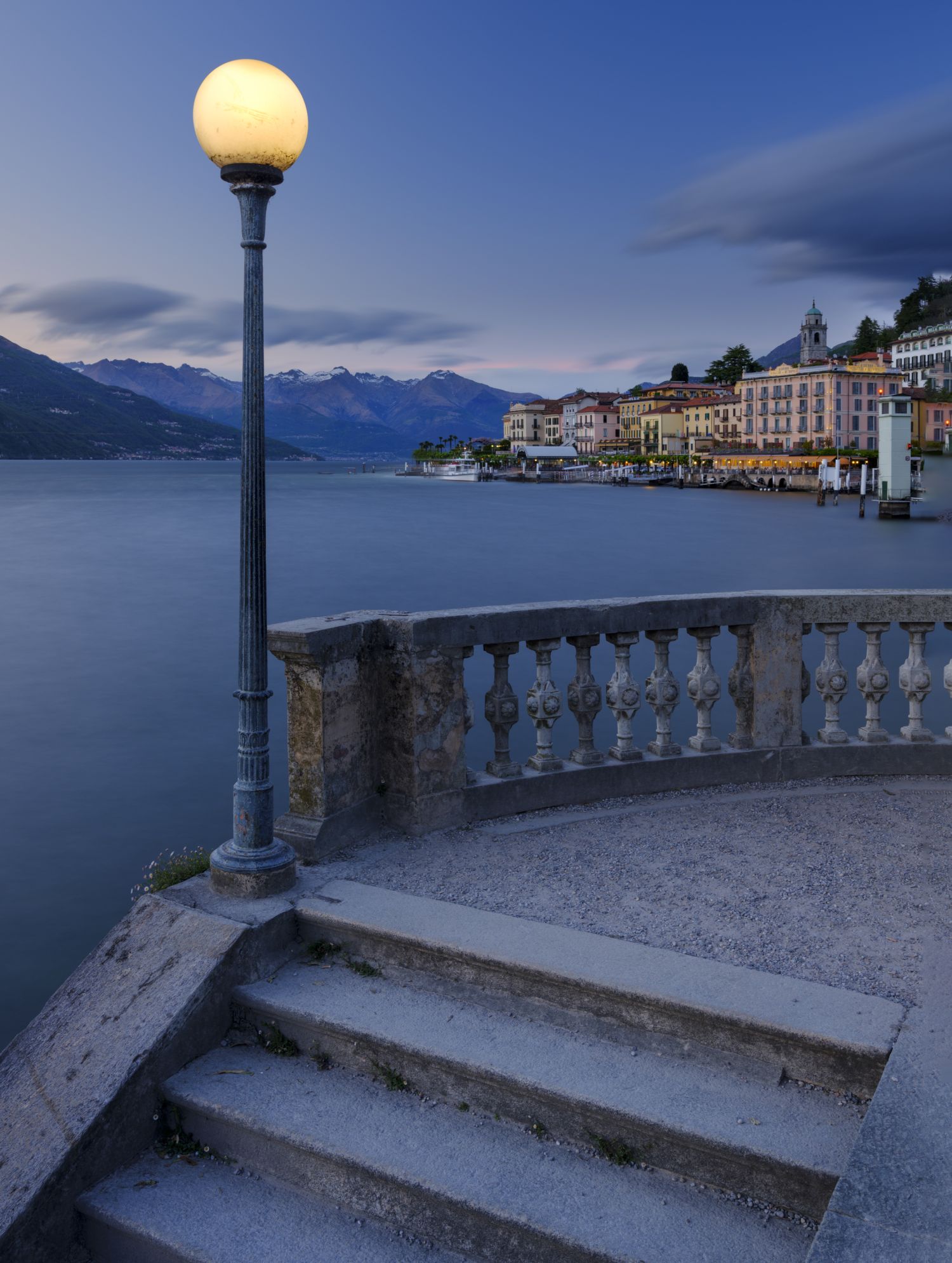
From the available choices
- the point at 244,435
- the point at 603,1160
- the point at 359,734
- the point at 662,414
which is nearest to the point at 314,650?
the point at 359,734

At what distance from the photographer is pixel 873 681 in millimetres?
6555

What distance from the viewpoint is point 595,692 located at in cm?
623

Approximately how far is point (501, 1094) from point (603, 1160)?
0.40 metres

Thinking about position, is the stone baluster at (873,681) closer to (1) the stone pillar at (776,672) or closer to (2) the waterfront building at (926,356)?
(1) the stone pillar at (776,672)

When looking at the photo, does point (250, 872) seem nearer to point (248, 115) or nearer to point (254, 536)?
point (254, 536)

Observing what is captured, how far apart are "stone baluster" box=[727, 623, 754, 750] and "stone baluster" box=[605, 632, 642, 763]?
2.06ft

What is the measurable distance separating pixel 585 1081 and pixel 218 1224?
1.27 meters

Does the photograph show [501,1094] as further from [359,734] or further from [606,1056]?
[359,734]

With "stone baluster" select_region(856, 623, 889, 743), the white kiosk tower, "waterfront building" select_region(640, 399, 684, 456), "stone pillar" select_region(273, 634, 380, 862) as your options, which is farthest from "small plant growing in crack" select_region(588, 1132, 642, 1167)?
"waterfront building" select_region(640, 399, 684, 456)

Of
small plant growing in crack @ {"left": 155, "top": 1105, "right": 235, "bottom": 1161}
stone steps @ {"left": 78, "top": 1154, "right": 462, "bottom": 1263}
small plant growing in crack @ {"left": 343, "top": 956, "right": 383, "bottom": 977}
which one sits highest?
small plant growing in crack @ {"left": 343, "top": 956, "right": 383, "bottom": 977}

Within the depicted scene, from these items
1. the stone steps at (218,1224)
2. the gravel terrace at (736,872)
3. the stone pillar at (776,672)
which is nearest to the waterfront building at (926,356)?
the stone pillar at (776,672)

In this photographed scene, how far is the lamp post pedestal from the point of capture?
15.2 feet

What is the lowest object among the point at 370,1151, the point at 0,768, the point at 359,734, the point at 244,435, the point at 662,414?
the point at 0,768

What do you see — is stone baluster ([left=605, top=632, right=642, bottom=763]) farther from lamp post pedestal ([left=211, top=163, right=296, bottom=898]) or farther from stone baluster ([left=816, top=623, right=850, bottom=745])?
lamp post pedestal ([left=211, top=163, right=296, bottom=898])
